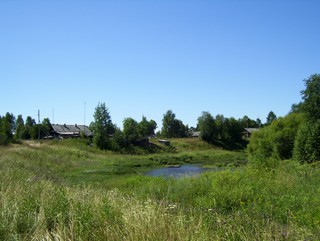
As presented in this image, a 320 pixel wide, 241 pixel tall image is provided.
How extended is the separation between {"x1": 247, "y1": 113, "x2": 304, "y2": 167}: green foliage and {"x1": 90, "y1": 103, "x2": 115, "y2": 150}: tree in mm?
31323

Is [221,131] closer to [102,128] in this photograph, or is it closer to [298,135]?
[102,128]

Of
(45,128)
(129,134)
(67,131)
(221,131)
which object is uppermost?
(45,128)

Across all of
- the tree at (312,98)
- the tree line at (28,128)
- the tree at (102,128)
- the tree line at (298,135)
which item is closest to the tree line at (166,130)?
the tree at (102,128)

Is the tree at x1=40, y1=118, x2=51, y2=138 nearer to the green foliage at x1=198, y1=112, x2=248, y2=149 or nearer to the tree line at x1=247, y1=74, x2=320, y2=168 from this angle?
the green foliage at x1=198, y1=112, x2=248, y2=149

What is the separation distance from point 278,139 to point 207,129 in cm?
4514

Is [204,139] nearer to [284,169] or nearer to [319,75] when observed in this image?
[319,75]

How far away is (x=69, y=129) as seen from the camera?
341 feet

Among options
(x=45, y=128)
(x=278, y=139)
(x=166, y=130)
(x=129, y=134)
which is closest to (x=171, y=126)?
(x=166, y=130)

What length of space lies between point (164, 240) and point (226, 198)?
7.45m

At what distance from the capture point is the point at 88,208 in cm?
551

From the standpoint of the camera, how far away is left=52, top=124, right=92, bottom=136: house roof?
99444 mm

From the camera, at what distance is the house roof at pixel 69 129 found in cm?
9944

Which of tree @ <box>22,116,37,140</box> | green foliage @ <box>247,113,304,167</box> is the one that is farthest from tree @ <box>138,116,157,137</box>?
green foliage @ <box>247,113,304,167</box>

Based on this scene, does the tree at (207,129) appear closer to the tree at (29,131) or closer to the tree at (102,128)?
the tree at (102,128)
